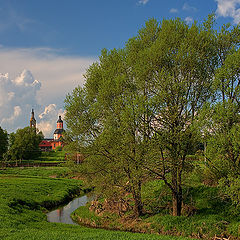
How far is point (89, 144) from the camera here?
2491 cm

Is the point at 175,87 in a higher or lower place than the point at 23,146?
higher

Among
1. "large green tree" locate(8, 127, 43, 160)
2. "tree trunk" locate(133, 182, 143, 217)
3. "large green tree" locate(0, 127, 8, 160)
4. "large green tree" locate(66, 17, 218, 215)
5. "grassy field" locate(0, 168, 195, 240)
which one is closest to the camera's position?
"grassy field" locate(0, 168, 195, 240)

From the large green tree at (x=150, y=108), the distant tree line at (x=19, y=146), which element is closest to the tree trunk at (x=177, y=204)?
the large green tree at (x=150, y=108)

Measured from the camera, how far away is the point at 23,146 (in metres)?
89.9

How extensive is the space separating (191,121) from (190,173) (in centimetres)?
450

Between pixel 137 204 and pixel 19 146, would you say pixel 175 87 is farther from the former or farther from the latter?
pixel 19 146

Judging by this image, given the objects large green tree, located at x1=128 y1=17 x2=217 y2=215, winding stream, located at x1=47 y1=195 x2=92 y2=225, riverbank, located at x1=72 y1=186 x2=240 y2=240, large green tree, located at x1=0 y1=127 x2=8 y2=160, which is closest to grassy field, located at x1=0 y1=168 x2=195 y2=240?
winding stream, located at x1=47 y1=195 x2=92 y2=225

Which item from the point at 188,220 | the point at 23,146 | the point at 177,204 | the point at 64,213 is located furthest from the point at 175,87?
the point at 23,146

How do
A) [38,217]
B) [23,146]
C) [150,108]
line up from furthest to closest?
[23,146] < [38,217] < [150,108]

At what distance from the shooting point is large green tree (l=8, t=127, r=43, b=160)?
87.2 m

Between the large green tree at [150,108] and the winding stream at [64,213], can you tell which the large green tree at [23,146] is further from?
the large green tree at [150,108]

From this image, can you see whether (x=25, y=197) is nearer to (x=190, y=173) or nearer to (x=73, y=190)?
(x=73, y=190)

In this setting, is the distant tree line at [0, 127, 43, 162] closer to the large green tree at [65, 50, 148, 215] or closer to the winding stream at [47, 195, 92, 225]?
the winding stream at [47, 195, 92, 225]

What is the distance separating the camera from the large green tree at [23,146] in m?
87.2
